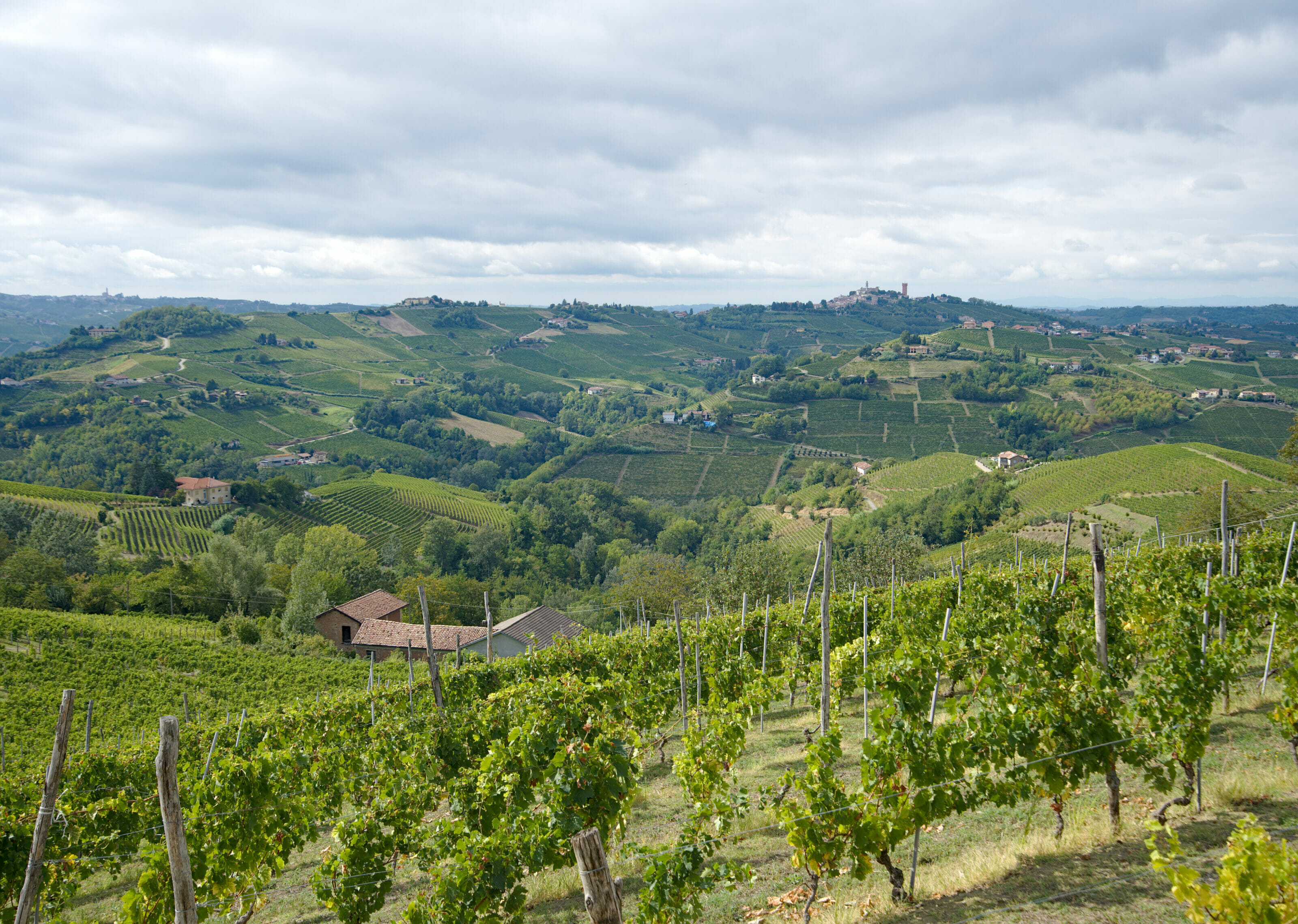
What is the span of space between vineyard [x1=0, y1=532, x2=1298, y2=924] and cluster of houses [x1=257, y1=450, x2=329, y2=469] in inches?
3465

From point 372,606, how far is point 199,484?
38105mm

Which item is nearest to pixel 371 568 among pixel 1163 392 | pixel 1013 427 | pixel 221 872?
pixel 221 872

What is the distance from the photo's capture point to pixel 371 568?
49.4 m

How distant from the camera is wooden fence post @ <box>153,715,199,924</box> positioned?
4.50 metres

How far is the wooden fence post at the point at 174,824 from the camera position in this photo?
4.50 metres

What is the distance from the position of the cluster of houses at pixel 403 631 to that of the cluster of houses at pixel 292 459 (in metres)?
61.1

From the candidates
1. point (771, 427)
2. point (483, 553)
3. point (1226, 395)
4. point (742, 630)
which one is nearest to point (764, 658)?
point (742, 630)

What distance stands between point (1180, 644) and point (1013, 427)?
96.4m

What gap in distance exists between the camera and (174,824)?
4.56 m

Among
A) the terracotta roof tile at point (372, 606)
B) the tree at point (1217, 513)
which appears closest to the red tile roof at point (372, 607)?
the terracotta roof tile at point (372, 606)

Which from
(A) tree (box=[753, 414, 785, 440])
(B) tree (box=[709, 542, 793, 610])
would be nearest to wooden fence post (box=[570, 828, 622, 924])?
(B) tree (box=[709, 542, 793, 610])

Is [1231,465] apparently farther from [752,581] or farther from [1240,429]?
[1240,429]

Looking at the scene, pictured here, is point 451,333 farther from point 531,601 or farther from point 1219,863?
point 1219,863

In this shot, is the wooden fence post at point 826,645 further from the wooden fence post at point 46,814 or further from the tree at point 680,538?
the tree at point 680,538
